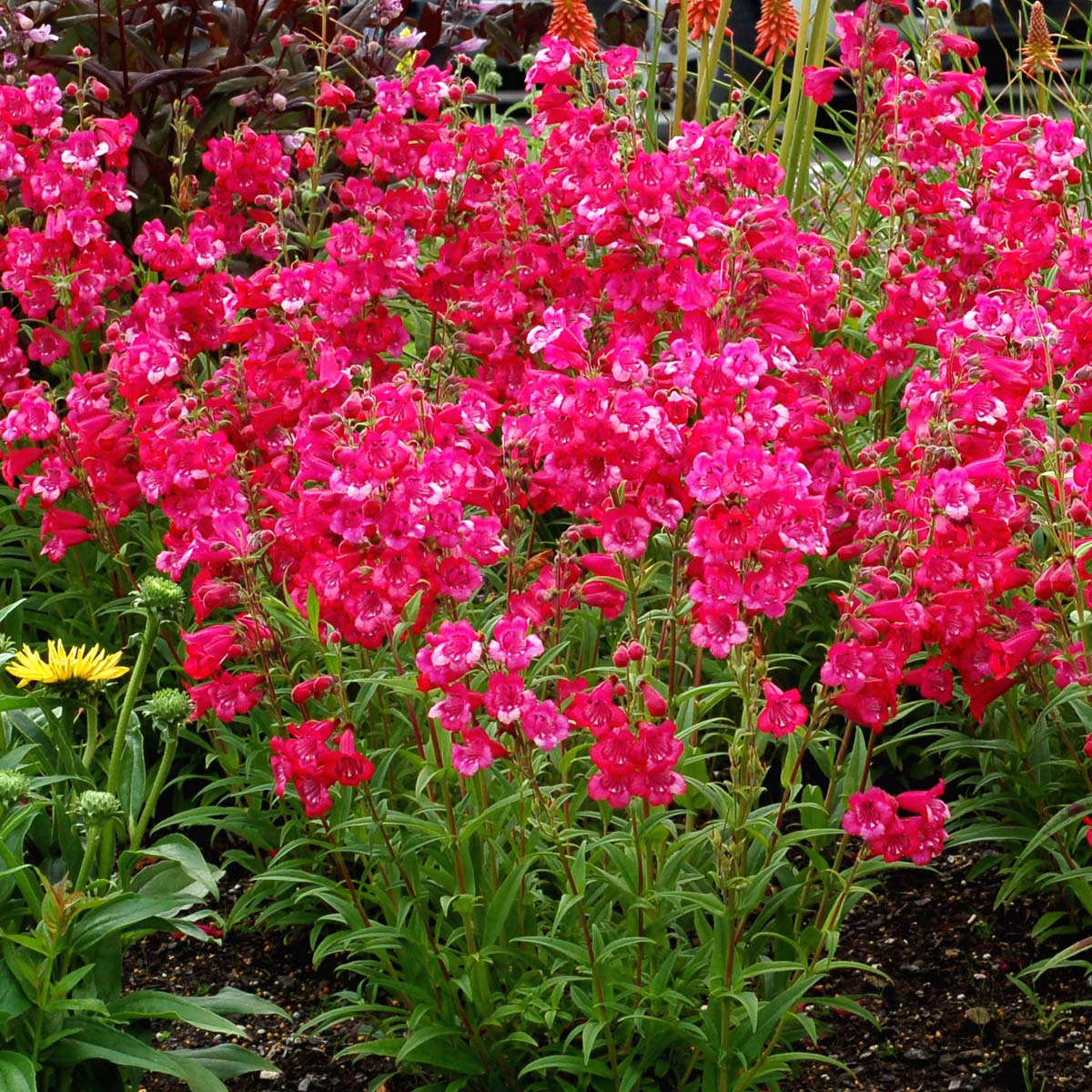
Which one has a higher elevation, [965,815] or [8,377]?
[8,377]

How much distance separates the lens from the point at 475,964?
295cm

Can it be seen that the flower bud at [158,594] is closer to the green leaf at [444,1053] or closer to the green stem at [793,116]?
the green leaf at [444,1053]

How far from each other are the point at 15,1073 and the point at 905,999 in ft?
6.24

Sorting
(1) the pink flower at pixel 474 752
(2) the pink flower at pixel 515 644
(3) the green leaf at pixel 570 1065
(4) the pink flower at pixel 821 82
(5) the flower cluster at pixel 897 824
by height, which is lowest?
(3) the green leaf at pixel 570 1065

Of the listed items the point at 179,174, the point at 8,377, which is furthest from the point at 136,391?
the point at 179,174

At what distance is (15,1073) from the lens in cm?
257

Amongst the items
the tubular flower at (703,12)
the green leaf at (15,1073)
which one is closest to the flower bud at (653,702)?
the green leaf at (15,1073)

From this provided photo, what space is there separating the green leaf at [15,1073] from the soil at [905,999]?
29.7 inches

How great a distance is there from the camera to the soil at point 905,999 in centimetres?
325

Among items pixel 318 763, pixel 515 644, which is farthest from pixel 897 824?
pixel 318 763

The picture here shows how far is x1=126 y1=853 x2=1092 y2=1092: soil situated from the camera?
325cm

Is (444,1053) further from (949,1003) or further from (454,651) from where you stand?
(949,1003)

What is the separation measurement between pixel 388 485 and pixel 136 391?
124 centimetres

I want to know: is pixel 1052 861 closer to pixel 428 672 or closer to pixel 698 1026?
pixel 698 1026
